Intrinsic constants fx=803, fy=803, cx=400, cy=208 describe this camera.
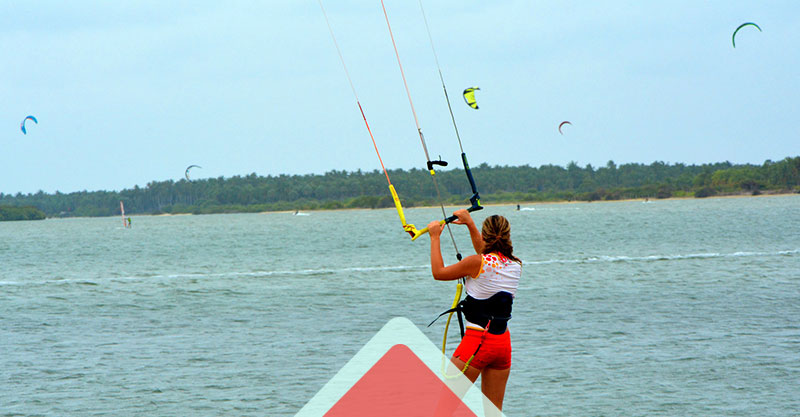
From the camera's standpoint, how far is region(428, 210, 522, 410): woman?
18.1 ft

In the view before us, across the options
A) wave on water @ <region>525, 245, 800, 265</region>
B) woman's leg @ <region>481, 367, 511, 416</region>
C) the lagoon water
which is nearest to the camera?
woman's leg @ <region>481, 367, 511, 416</region>

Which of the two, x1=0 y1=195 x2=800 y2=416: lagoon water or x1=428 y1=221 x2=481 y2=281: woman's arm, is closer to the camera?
x1=428 y1=221 x2=481 y2=281: woman's arm

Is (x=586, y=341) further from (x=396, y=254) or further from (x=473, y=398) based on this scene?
(x=396, y=254)

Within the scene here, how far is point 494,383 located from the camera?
5770mm

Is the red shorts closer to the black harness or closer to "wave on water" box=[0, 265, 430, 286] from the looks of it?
the black harness

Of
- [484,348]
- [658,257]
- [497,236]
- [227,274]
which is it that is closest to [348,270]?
[227,274]

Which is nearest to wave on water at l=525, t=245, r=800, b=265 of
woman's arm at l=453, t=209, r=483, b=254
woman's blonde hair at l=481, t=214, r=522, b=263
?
woman's arm at l=453, t=209, r=483, b=254

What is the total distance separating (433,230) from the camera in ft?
18.5

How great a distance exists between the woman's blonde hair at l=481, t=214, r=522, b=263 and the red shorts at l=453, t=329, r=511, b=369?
572mm

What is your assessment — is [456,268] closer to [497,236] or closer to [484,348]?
[497,236]

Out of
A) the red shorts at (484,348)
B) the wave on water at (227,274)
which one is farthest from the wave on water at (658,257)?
the red shorts at (484,348)

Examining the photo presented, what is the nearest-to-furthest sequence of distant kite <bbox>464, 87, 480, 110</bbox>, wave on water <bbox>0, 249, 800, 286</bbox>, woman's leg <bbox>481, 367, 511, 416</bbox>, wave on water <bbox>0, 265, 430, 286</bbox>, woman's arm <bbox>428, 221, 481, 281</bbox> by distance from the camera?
woman's arm <bbox>428, 221, 481, 281</bbox>, woman's leg <bbox>481, 367, 511, 416</bbox>, distant kite <bbox>464, 87, 480, 110</bbox>, wave on water <bbox>0, 265, 430, 286</bbox>, wave on water <bbox>0, 249, 800, 286</bbox>

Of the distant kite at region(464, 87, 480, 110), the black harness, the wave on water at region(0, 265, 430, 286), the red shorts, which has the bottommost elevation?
the wave on water at region(0, 265, 430, 286)

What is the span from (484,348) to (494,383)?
35 cm
